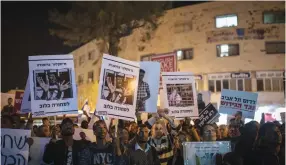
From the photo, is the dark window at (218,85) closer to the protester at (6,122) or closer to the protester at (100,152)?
the protester at (6,122)

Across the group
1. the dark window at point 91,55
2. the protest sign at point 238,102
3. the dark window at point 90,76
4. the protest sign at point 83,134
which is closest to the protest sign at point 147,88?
the protest sign at point 83,134

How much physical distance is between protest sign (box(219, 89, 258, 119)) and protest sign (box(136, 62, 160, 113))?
3.04 meters

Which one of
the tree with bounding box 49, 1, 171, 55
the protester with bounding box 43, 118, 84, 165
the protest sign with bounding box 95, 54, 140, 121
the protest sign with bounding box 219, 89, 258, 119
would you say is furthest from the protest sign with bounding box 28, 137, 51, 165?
the tree with bounding box 49, 1, 171, 55

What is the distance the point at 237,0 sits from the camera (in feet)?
92.5

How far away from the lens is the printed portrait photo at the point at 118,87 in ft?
20.8

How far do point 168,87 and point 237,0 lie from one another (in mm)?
21968

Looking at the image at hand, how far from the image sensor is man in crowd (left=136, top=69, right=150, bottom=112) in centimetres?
723

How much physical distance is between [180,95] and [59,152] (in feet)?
11.8

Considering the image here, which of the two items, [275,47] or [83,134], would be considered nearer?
[83,134]

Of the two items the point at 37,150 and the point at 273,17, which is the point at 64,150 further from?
the point at 273,17

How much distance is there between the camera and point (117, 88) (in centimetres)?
650

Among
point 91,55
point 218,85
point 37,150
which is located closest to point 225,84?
point 218,85

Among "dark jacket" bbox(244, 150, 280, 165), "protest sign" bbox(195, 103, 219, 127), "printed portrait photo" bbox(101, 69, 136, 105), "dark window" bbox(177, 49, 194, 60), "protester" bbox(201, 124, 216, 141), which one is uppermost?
"dark window" bbox(177, 49, 194, 60)

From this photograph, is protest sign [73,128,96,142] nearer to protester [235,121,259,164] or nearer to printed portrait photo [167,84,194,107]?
printed portrait photo [167,84,194,107]
